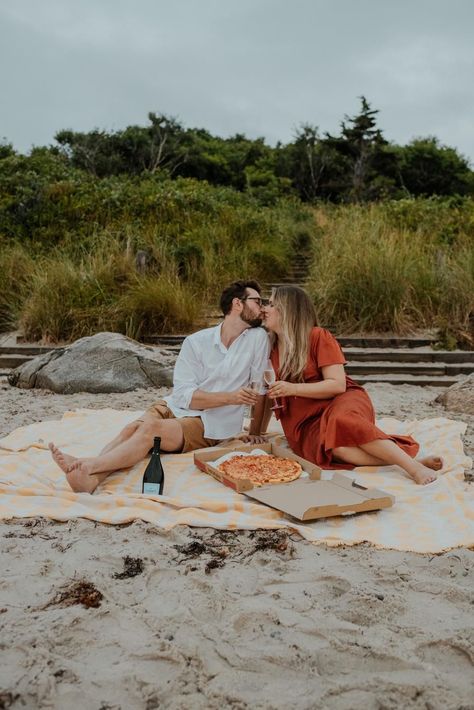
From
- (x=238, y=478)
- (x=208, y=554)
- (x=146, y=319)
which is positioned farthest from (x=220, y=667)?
(x=146, y=319)

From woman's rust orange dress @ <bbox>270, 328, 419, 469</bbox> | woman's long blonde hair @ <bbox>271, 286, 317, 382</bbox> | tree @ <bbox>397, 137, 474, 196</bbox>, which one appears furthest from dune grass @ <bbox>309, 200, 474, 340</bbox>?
tree @ <bbox>397, 137, 474, 196</bbox>

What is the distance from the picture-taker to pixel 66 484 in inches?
158

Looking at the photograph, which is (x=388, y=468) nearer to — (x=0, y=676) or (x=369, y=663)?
(x=369, y=663)

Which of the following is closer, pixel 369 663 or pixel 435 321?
pixel 369 663

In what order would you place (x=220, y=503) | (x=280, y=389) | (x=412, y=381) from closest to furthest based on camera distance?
(x=220, y=503)
(x=280, y=389)
(x=412, y=381)

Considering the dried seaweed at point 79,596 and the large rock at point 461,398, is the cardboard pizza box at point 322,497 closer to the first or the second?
→ the dried seaweed at point 79,596

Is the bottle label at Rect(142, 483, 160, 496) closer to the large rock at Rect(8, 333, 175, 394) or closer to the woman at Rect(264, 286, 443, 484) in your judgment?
the woman at Rect(264, 286, 443, 484)

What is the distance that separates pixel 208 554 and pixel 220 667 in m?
0.94

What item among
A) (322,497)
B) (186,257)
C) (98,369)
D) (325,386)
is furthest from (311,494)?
(186,257)

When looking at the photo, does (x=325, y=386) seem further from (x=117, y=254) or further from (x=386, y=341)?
(x=117, y=254)

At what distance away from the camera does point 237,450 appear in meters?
4.38

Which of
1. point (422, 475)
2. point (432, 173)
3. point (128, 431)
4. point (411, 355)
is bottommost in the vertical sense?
point (422, 475)

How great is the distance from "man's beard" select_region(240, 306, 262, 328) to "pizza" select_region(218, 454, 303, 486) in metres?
0.87

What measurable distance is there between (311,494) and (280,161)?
98.1 feet
